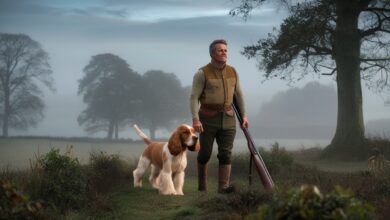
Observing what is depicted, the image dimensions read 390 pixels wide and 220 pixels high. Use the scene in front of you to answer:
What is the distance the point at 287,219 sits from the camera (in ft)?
14.4

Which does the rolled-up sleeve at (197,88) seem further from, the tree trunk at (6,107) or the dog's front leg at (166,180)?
the tree trunk at (6,107)

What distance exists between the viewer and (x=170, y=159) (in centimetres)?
1016

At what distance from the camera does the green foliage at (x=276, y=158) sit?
1428cm

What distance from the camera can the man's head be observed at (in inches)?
383

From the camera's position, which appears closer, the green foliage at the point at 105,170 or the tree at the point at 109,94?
the green foliage at the point at 105,170

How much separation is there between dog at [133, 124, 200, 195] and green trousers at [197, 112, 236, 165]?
6.8 inches

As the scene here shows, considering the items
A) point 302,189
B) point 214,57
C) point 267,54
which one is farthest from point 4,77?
point 302,189

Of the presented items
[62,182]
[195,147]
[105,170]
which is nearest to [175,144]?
[195,147]

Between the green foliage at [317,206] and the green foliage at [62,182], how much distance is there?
557cm

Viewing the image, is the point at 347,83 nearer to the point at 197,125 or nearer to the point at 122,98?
the point at 197,125

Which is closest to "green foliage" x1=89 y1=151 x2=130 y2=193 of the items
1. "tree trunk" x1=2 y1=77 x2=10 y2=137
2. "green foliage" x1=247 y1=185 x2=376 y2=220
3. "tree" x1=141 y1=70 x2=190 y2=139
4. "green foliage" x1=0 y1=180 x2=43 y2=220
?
"green foliage" x1=0 y1=180 x2=43 y2=220

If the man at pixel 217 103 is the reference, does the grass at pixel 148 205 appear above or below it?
below

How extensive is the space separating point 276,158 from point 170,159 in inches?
210

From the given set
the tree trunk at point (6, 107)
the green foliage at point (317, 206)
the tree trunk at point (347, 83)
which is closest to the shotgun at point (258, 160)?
the green foliage at point (317, 206)
